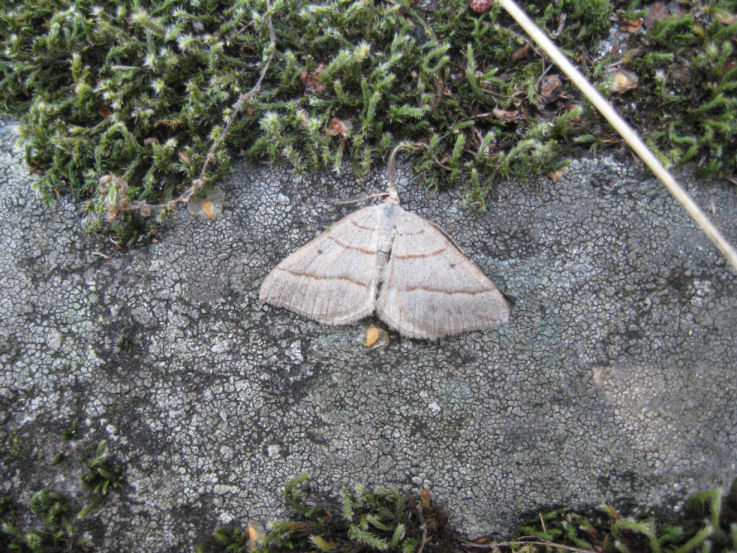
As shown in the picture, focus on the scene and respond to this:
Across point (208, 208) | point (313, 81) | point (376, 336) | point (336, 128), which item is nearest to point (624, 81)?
point (336, 128)

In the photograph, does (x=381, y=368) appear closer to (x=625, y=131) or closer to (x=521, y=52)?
(x=625, y=131)

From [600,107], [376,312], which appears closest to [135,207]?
[376,312]

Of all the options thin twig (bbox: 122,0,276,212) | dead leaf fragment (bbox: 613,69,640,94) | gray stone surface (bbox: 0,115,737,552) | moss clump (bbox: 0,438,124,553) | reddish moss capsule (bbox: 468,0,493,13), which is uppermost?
reddish moss capsule (bbox: 468,0,493,13)

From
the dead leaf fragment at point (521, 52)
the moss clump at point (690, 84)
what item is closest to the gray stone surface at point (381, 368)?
the moss clump at point (690, 84)

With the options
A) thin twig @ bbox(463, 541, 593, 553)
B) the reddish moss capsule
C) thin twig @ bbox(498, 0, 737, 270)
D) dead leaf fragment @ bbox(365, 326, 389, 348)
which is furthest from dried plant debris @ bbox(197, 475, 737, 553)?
the reddish moss capsule

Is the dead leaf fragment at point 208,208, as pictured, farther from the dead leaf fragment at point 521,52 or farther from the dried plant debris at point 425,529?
the dead leaf fragment at point 521,52

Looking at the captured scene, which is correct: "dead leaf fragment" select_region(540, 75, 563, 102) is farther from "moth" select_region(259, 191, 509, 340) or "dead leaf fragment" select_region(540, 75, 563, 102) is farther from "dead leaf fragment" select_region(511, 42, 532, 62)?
"moth" select_region(259, 191, 509, 340)
